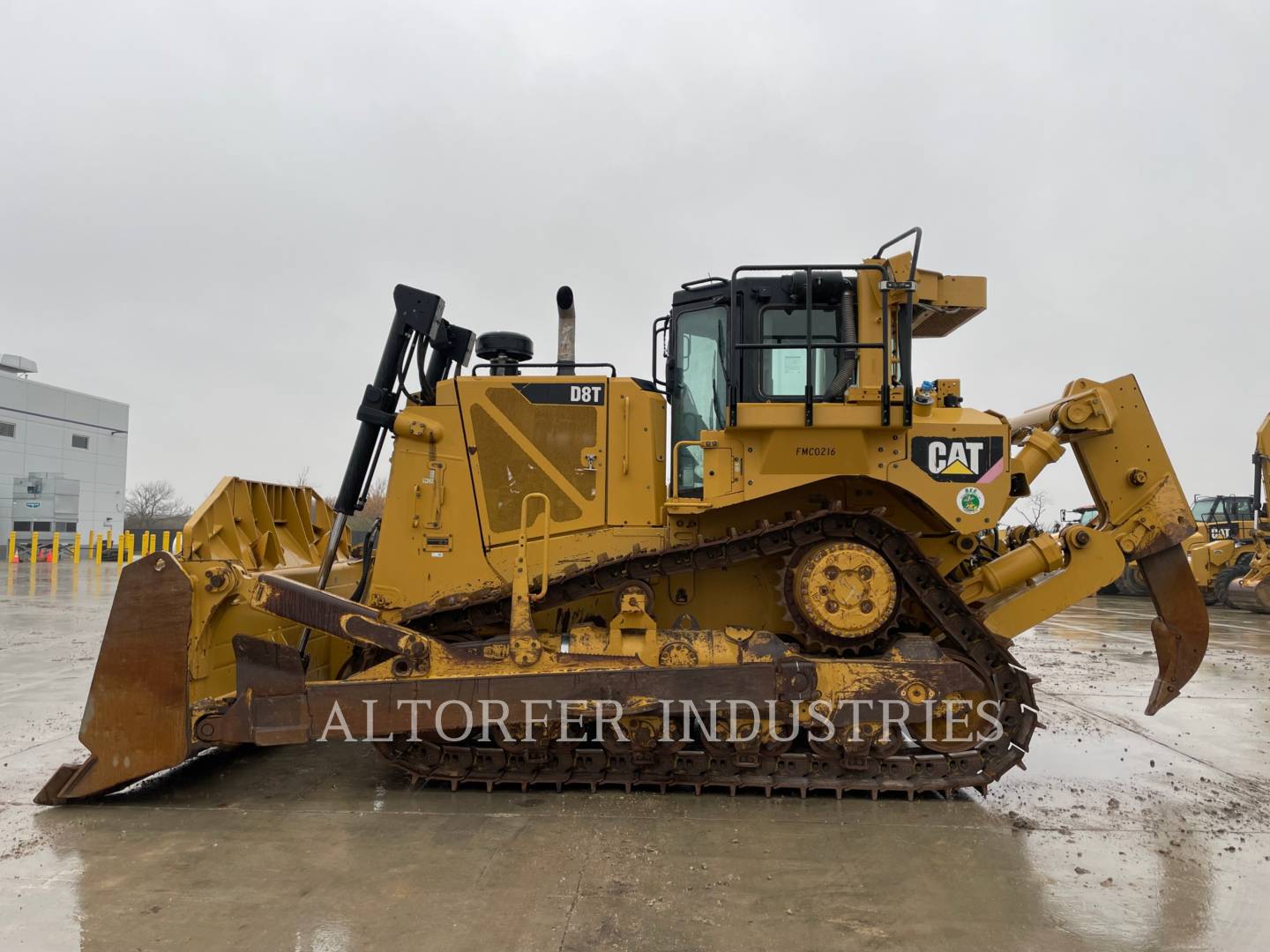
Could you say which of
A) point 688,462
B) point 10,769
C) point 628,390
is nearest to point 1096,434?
point 688,462

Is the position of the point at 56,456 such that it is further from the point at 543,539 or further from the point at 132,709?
the point at 543,539

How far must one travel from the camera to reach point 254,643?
4.99 metres

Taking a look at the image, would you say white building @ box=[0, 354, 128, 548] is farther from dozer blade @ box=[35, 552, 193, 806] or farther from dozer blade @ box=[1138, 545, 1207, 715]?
dozer blade @ box=[1138, 545, 1207, 715]

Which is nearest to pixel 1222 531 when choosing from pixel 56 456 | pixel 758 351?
pixel 758 351

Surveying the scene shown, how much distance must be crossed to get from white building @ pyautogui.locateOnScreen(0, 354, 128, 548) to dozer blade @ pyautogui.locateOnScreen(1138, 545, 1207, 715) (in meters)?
45.5

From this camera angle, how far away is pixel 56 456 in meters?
42.7

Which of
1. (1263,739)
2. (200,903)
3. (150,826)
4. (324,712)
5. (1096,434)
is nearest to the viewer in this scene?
(200,903)

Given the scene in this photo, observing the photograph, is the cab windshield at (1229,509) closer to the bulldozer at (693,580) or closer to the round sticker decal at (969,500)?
the bulldozer at (693,580)

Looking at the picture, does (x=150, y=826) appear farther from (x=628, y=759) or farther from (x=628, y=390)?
(x=628, y=390)

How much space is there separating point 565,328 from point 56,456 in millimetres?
47909

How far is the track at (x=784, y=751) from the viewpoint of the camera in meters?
5.02

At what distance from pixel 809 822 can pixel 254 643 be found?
11.9 ft

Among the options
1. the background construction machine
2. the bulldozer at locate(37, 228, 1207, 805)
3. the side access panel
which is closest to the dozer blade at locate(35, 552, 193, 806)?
the bulldozer at locate(37, 228, 1207, 805)

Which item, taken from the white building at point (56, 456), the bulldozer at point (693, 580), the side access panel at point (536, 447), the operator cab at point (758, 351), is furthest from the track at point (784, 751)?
the white building at point (56, 456)
